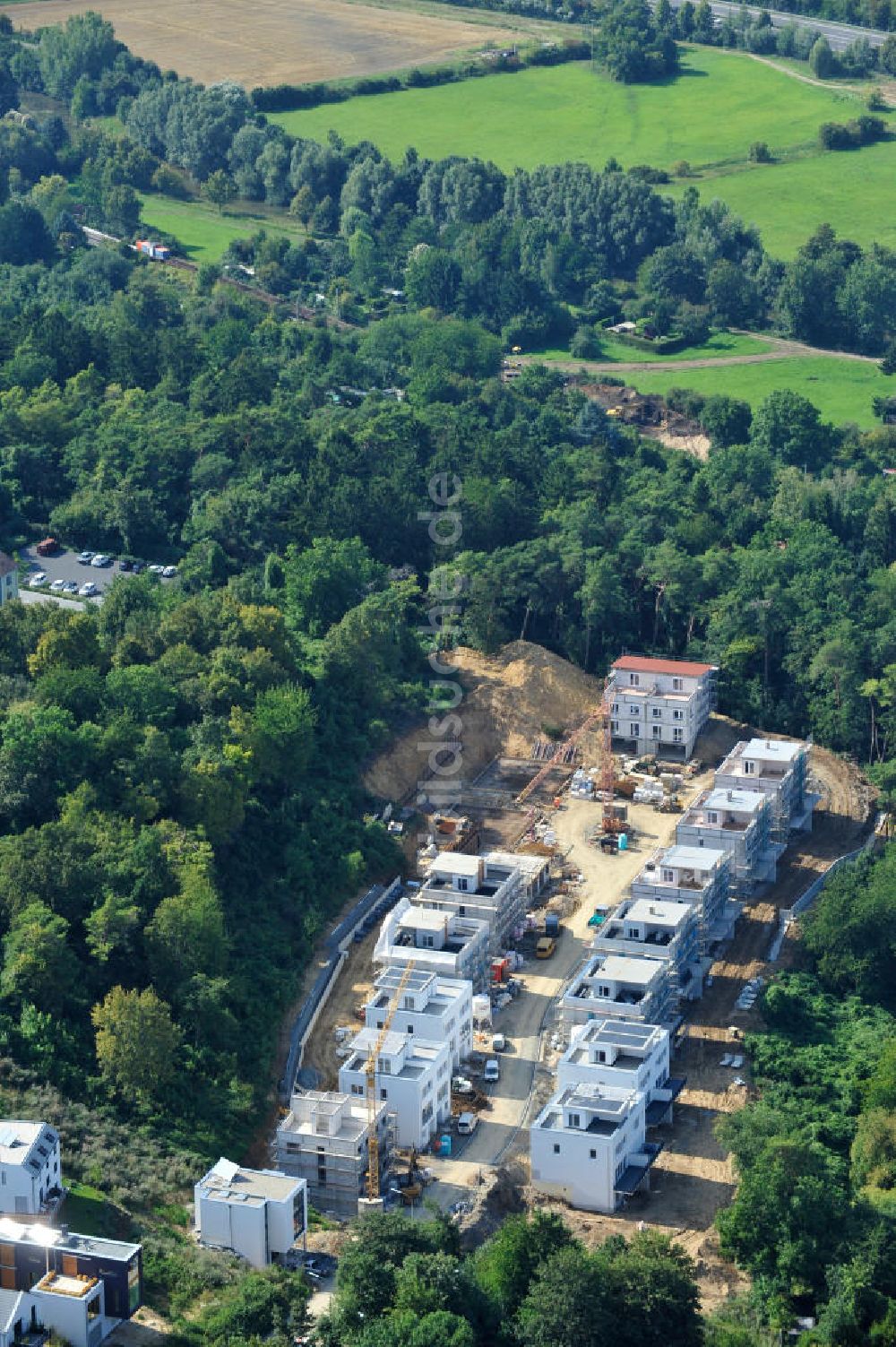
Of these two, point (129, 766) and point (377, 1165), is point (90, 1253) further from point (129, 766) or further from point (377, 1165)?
point (129, 766)

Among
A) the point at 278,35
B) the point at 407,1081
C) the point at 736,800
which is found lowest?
the point at 407,1081

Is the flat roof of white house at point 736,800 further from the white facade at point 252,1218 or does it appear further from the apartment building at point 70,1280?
the apartment building at point 70,1280

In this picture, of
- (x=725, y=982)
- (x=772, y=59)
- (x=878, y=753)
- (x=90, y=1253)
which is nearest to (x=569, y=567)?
(x=878, y=753)

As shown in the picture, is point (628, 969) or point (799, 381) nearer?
point (628, 969)

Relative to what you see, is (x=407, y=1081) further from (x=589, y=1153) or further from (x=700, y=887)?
(x=700, y=887)

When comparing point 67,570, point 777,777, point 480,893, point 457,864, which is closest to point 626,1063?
point 480,893

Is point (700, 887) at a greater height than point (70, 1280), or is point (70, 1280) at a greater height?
point (70, 1280)

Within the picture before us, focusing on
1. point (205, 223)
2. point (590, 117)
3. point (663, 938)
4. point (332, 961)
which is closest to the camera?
point (663, 938)

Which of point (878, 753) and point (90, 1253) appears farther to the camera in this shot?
point (878, 753)
